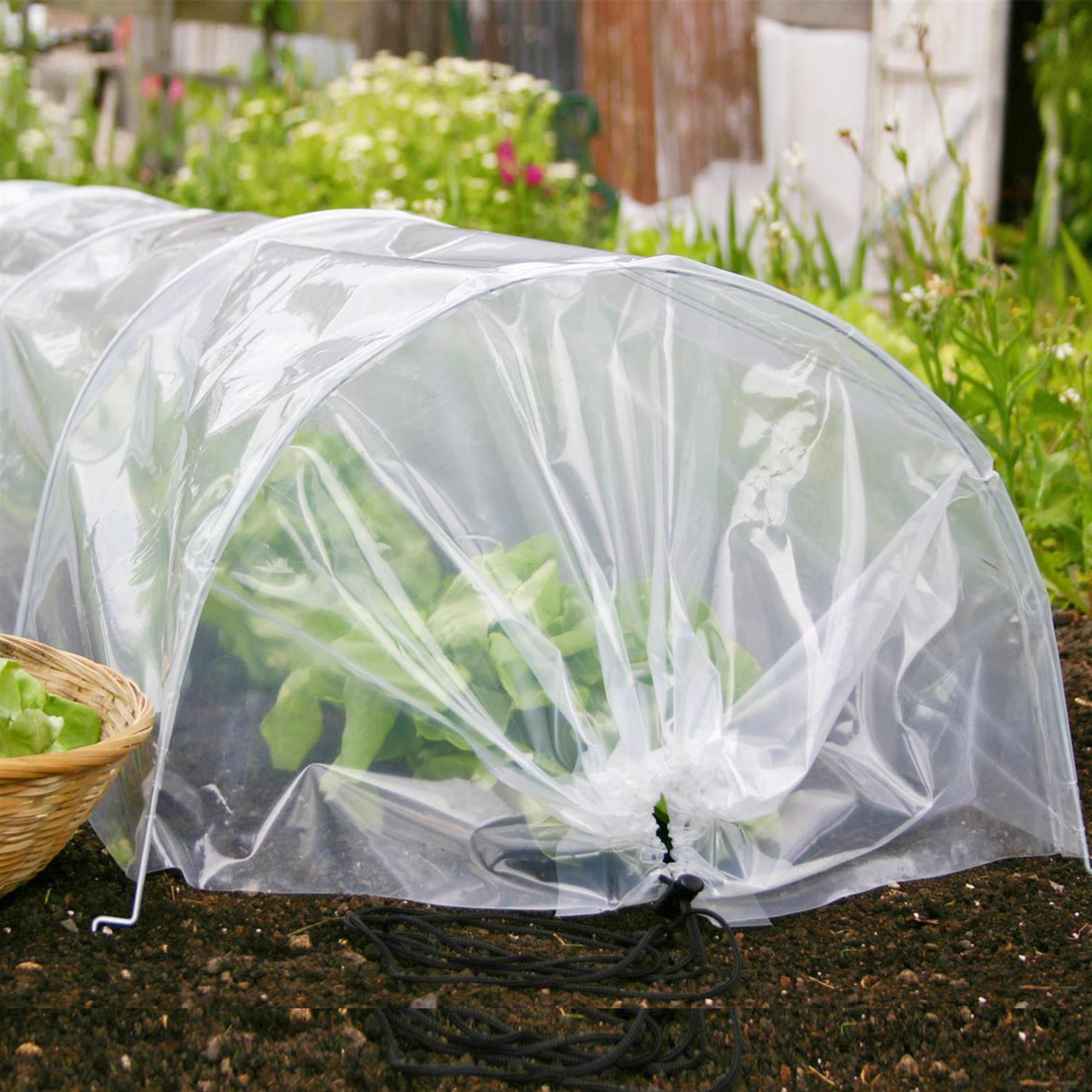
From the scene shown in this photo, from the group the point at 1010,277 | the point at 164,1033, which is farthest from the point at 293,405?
the point at 1010,277

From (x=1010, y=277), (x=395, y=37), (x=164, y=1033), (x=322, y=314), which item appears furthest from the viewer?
(x=395, y=37)

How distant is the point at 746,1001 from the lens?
1593 mm

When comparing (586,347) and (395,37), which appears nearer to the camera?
(586,347)

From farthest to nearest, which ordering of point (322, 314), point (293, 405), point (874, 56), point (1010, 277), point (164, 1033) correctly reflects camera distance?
point (874, 56)
point (1010, 277)
point (322, 314)
point (293, 405)
point (164, 1033)

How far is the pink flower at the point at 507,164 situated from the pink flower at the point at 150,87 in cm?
224

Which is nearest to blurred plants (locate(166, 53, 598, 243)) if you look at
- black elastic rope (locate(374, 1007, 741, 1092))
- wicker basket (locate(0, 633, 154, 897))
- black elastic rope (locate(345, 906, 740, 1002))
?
wicker basket (locate(0, 633, 154, 897))

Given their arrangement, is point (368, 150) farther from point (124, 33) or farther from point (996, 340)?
point (996, 340)

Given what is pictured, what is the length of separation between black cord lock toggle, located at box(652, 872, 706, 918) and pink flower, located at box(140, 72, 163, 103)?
5.28 metres

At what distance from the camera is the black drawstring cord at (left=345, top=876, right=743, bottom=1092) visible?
4.84ft

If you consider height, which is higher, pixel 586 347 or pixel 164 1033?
pixel 586 347

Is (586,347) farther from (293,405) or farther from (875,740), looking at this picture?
(875,740)

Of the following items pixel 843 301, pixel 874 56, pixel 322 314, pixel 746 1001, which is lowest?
pixel 746 1001

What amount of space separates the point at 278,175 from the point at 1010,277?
9.44 feet

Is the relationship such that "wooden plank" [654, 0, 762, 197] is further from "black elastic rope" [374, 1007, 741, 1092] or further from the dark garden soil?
"black elastic rope" [374, 1007, 741, 1092]
